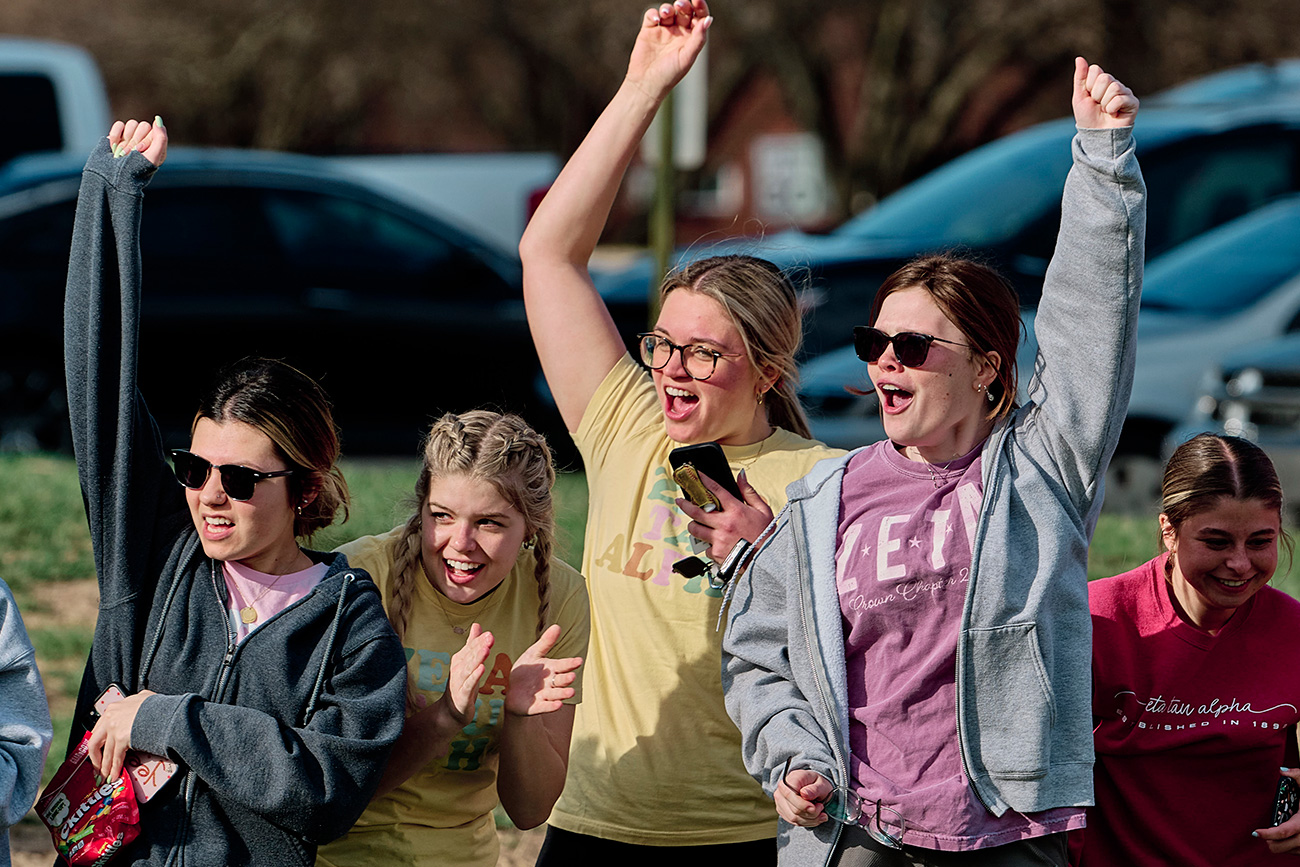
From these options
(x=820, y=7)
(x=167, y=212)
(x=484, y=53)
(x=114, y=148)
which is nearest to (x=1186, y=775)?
(x=114, y=148)

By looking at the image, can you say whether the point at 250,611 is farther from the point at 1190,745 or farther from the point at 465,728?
the point at 1190,745

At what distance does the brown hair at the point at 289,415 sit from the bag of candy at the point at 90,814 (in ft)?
1.82

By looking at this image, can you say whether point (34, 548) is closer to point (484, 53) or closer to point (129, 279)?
point (129, 279)

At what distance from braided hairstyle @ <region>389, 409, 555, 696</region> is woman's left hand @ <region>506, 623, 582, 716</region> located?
22 cm

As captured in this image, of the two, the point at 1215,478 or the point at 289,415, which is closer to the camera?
the point at 289,415

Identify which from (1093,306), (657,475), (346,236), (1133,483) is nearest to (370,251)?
(346,236)

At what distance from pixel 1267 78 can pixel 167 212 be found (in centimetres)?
702

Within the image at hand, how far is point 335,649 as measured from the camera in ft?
8.89

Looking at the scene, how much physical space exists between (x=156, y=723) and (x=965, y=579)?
134 cm

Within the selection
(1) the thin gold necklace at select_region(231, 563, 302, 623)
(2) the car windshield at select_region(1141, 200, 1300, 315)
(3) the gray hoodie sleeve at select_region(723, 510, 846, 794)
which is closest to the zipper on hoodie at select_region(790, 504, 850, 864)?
(3) the gray hoodie sleeve at select_region(723, 510, 846, 794)

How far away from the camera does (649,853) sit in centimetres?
297

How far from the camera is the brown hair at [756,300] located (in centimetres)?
305

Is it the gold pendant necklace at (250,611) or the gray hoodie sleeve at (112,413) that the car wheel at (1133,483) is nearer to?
the gold pendant necklace at (250,611)

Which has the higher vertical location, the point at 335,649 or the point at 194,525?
the point at 194,525
